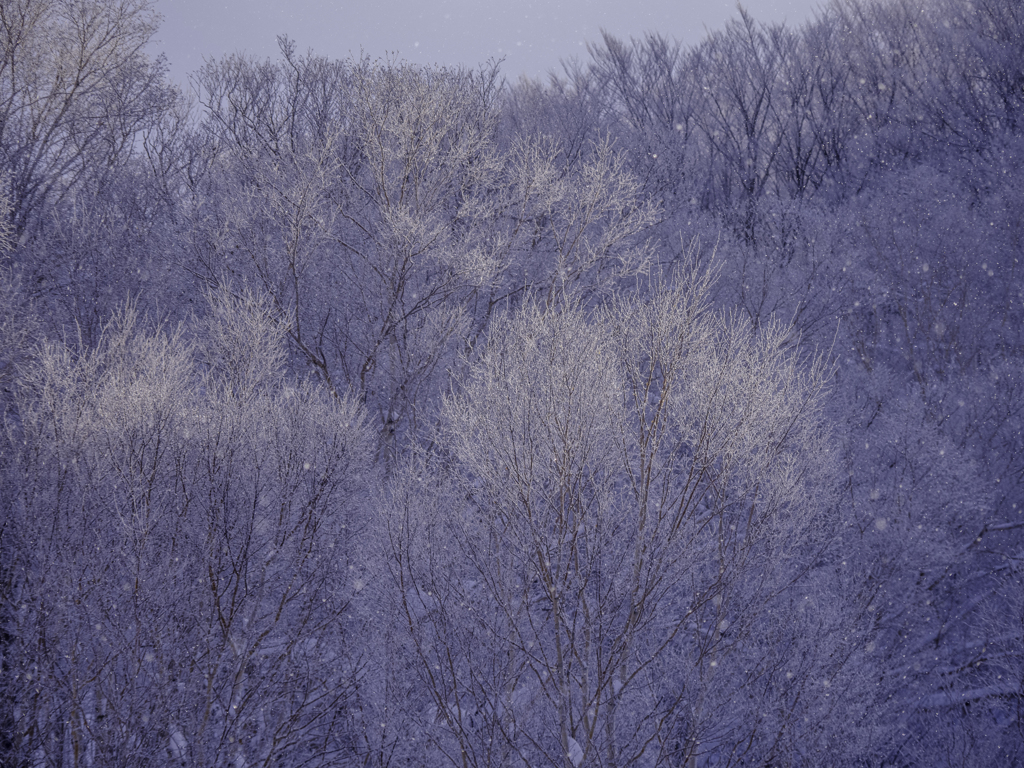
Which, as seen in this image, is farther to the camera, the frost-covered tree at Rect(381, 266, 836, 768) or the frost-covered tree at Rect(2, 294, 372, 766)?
the frost-covered tree at Rect(2, 294, 372, 766)

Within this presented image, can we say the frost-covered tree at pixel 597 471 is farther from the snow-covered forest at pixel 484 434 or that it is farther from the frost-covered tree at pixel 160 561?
the frost-covered tree at pixel 160 561

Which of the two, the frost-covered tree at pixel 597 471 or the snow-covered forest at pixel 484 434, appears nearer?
the frost-covered tree at pixel 597 471

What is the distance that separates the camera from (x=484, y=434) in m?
6.88

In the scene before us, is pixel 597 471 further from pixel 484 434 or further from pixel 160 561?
pixel 160 561

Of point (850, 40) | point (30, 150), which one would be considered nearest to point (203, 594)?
point (30, 150)

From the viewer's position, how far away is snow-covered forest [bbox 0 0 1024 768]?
7.22 meters

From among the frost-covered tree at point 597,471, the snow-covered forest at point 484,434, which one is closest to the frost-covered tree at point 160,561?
the snow-covered forest at point 484,434

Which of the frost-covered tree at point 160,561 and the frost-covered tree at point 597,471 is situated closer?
the frost-covered tree at point 597,471

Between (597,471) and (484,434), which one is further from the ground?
(484,434)

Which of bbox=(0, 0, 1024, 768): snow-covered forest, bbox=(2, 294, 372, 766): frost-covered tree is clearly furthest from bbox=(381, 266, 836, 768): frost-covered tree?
bbox=(2, 294, 372, 766): frost-covered tree

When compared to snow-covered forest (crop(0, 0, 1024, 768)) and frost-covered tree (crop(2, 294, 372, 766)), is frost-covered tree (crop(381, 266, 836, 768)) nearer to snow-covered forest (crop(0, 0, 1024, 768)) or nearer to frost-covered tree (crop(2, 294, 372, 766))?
snow-covered forest (crop(0, 0, 1024, 768))

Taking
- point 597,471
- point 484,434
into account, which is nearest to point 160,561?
point 484,434

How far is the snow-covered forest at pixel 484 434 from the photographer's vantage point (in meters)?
7.22

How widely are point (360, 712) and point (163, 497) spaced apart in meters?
5.06
